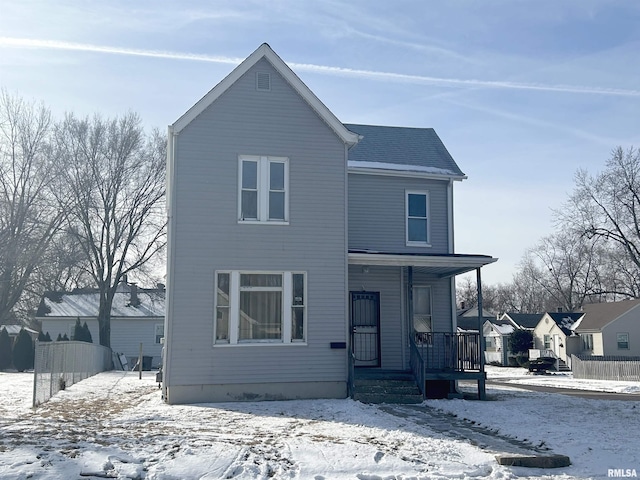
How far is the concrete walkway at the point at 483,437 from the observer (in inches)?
366

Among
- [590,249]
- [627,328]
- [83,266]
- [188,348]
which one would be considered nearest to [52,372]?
[188,348]

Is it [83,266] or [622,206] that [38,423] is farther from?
[622,206]

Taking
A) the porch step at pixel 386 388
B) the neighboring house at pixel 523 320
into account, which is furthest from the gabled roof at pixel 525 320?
the porch step at pixel 386 388

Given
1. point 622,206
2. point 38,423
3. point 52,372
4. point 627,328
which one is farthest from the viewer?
point 622,206

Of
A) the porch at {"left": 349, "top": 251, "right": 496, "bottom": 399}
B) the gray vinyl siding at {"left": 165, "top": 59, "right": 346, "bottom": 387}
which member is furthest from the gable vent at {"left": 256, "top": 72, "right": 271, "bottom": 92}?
the porch at {"left": 349, "top": 251, "right": 496, "bottom": 399}

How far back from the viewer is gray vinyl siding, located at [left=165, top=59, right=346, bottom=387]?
15.4m

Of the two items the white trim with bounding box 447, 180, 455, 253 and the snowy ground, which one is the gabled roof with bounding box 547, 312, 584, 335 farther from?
the snowy ground

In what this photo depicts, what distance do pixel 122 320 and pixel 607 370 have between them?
29.3m

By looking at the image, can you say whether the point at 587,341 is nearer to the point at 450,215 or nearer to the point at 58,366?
the point at 450,215

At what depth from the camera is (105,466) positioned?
8.44m

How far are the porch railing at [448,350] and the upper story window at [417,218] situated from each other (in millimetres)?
2658

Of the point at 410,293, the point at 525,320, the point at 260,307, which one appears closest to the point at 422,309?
the point at 410,293

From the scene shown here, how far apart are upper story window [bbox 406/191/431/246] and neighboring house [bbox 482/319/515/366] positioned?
130 feet

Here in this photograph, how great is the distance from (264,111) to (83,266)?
29.1 m
